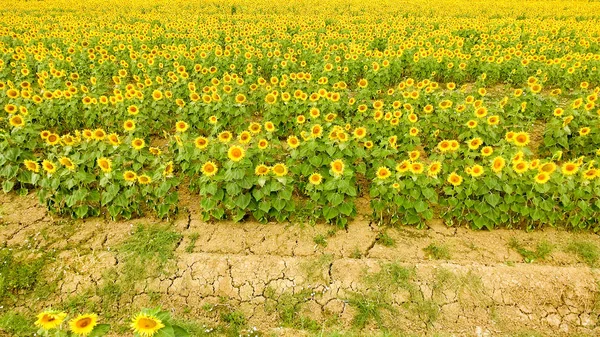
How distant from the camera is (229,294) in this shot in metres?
4.26

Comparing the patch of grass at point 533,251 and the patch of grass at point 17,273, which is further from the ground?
the patch of grass at point 533,251

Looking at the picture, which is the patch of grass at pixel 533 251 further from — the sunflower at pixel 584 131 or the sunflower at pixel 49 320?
the sunflower at pixel 49 320

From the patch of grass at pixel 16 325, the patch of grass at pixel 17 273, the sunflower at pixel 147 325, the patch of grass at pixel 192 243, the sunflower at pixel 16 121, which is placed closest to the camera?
the sunflower at pixel 147 325

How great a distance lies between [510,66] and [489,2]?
57.1ft

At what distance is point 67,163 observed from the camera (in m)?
4.82

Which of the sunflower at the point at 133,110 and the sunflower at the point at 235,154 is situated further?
the sunflower at the point at 133,110

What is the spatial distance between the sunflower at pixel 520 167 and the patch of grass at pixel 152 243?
4.62m

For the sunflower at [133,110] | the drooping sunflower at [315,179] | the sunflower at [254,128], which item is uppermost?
the sunflower at [133,110]

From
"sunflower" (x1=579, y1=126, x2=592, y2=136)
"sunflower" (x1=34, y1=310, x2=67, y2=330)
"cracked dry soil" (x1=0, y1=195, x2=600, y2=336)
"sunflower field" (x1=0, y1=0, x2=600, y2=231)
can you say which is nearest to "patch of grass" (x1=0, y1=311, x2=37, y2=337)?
"cracked dry soil" (x1=0, y1=195, x2=600, y2=336)

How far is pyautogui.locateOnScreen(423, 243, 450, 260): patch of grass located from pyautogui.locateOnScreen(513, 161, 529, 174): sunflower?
1.37 meters

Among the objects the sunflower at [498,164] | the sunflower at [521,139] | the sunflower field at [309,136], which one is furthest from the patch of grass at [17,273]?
the sunflower at [521,139]

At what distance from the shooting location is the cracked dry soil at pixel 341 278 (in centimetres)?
400

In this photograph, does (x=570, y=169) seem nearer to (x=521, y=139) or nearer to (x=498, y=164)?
(x=521, y=139)

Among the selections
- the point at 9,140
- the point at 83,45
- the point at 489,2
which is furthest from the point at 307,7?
the point at 9,140
